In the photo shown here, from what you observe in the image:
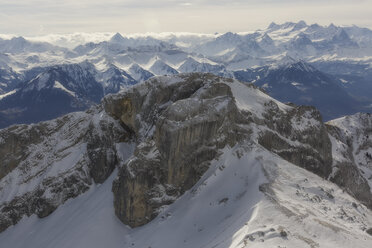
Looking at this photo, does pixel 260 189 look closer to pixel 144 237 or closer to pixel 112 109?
pixel 144 237

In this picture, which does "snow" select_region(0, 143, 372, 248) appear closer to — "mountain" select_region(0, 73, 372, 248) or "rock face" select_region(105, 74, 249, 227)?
"mountain" select_region(0, 73, 372, 248)

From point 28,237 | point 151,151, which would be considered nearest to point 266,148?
point 151,151

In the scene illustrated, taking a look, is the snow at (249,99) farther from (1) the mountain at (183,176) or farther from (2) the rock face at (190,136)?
(1) the mountain at (183,176)

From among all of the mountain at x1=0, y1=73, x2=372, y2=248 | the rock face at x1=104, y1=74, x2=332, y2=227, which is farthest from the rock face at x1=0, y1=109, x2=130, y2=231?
the rock face at x1=104, y1=74, x2=332, y2=227

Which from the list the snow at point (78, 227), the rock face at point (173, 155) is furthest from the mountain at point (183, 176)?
the snow at point (78, 227)

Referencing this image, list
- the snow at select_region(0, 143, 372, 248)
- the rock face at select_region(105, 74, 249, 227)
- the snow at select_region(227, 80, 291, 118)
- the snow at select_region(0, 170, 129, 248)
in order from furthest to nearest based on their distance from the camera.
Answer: the snow at select_region(227, 80, 291, 118) → the snow at select_region(0, 170, 129, 248) → the rock face at select_region(105, 74, 249, 227) → the snow at select_region(0, 143, 372, 248)

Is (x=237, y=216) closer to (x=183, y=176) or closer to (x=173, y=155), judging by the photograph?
(x=183, y=176)

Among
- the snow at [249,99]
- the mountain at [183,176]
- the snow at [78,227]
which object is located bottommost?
the snow at [78,227]

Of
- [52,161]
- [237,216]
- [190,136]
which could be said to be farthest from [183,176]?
[52,161]

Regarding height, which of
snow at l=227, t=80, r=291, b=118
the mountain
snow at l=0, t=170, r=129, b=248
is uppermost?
snow at l=227, t=80, r=291, b=118
